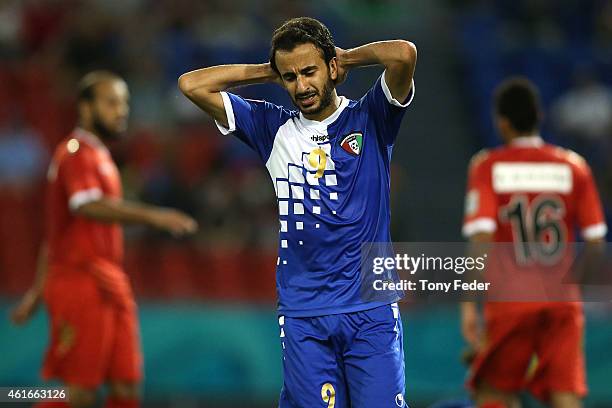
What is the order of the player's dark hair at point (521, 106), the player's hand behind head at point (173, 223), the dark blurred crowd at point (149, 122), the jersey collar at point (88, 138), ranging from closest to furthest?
the player's hand behind head at point (173, 223)
the player's dark hair at point (521, 106)
the jersey collar at point (88, 138)
the dark blurred crowd at point (149, 122)

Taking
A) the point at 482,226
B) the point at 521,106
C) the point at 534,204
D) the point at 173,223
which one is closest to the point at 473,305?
the point at 482,226

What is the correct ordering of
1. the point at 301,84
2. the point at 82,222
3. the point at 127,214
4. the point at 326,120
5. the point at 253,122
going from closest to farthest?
1. the point at 301,84
2. the point at 326,120
3. the point at 253,122
4. the point at 127,214
5. the point at 82,222

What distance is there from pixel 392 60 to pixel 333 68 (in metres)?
0.25

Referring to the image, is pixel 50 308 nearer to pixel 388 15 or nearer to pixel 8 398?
pixel 8 398

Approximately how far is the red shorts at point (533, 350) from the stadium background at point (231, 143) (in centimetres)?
277

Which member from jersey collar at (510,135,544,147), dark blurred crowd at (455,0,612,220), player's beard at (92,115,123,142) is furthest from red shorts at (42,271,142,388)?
dark blurred crowd at (455,0,612,220)

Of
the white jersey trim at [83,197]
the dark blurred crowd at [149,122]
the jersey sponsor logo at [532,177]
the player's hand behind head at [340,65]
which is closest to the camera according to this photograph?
the player's hand behind head at [340,65]

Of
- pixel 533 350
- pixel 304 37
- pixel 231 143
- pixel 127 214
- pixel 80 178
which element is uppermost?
pixel 231 143

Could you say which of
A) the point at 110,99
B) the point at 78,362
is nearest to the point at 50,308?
the point at 78,362

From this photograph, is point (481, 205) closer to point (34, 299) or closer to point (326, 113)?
point (326, 113)

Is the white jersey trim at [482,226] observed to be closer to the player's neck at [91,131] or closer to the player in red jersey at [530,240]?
the player in red jersey at [530,240]

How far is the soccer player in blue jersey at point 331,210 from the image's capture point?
15.0ft

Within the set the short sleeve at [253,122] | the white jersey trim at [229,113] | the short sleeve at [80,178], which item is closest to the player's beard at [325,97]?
the short sleeve at [253,122]

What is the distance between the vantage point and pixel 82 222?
22.4 ft
